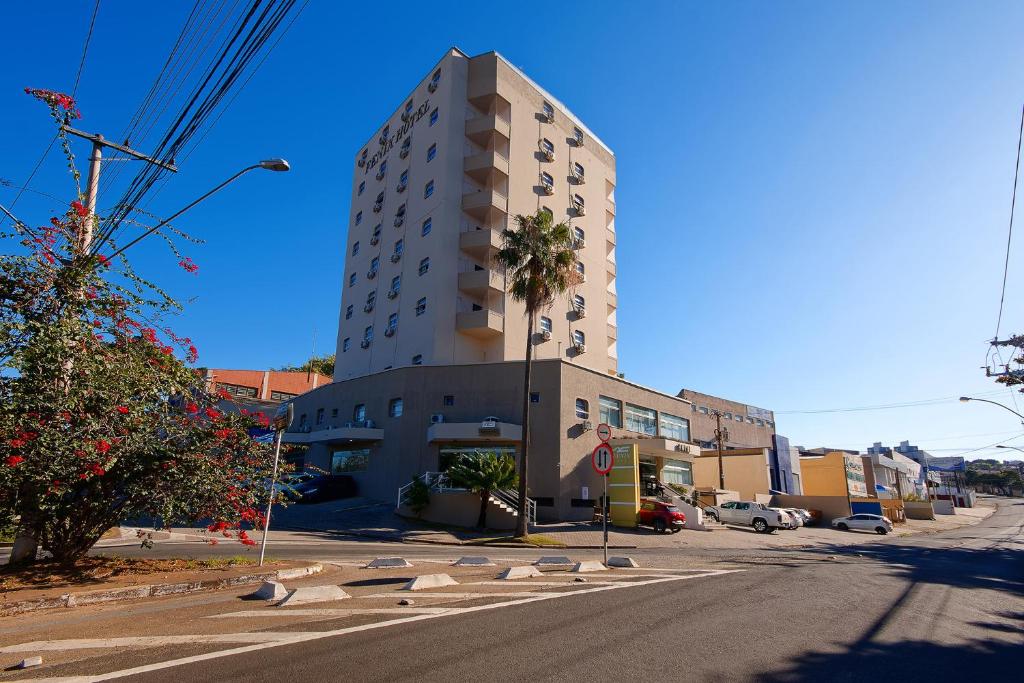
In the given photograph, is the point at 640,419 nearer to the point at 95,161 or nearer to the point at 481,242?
the point at 481,242

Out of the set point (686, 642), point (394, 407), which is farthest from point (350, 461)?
point (686, 642)

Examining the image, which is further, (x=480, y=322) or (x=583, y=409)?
(x=480, y=322)

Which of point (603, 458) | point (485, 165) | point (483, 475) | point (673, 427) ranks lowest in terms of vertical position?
point (483, 475)

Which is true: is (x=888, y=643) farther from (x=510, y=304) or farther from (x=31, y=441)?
(x=510, y=304)

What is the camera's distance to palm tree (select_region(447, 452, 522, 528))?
24.1 metres

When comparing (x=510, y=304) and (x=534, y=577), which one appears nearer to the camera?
(x=534, y=577)

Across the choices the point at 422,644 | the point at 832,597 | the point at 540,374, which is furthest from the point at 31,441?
the point at 540,374

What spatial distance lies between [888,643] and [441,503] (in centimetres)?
2141

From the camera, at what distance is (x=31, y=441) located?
7188 millimetres

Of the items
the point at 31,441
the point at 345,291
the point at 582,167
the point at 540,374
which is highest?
the point at 582,167

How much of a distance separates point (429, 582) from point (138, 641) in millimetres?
4265

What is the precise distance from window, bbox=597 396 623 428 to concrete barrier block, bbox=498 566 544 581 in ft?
68.3

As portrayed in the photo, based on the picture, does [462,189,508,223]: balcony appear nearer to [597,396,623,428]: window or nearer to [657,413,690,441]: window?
[597,396,623,428]: window

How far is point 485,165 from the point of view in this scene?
36.0 m
